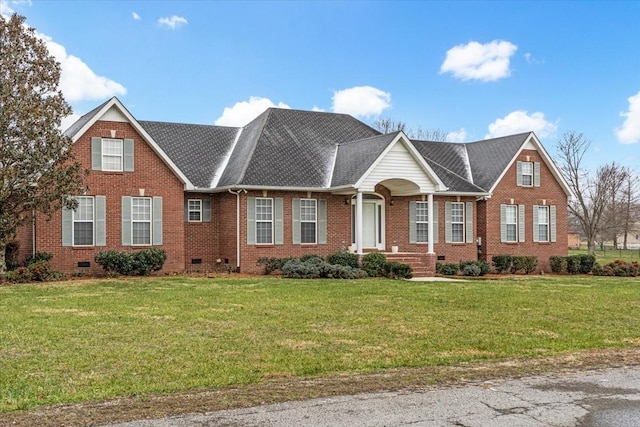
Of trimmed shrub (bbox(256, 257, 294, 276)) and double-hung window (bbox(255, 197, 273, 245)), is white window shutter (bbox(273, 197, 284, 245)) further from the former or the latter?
trimmed shrub (bbox(256, 257, 294, 276))

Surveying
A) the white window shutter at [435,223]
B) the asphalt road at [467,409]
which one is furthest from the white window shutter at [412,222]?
the asphalt road at [467,409]

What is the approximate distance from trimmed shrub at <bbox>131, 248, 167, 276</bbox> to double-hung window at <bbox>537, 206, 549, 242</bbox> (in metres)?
17.4

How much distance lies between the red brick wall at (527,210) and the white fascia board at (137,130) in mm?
13196

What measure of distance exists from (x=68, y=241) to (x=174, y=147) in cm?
635

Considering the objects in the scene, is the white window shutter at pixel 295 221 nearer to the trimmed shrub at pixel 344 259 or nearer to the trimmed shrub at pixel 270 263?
the trimmed shrub at pixel 270 263

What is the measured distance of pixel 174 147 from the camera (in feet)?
88.2

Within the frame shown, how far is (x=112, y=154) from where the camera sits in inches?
910

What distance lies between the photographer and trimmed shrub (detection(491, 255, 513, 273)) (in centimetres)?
2838

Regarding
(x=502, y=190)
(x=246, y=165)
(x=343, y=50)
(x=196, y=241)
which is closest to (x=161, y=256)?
(x=196, y=241)

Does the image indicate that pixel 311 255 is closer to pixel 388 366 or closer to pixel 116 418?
pixel 388 366

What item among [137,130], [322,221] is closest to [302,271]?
[322,221]

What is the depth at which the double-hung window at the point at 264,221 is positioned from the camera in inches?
975

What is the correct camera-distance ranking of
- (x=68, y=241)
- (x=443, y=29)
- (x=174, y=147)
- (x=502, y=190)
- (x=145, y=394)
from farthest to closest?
(x=502, y=190), (x=174, y=147), (x=443, y=29), (x=68, y=241), (x=145, y=394)

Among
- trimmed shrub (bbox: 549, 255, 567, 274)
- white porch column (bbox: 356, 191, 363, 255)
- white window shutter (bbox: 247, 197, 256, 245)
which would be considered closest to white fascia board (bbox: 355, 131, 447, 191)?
white porch column (bbox: 356, 191, 363, 255)
